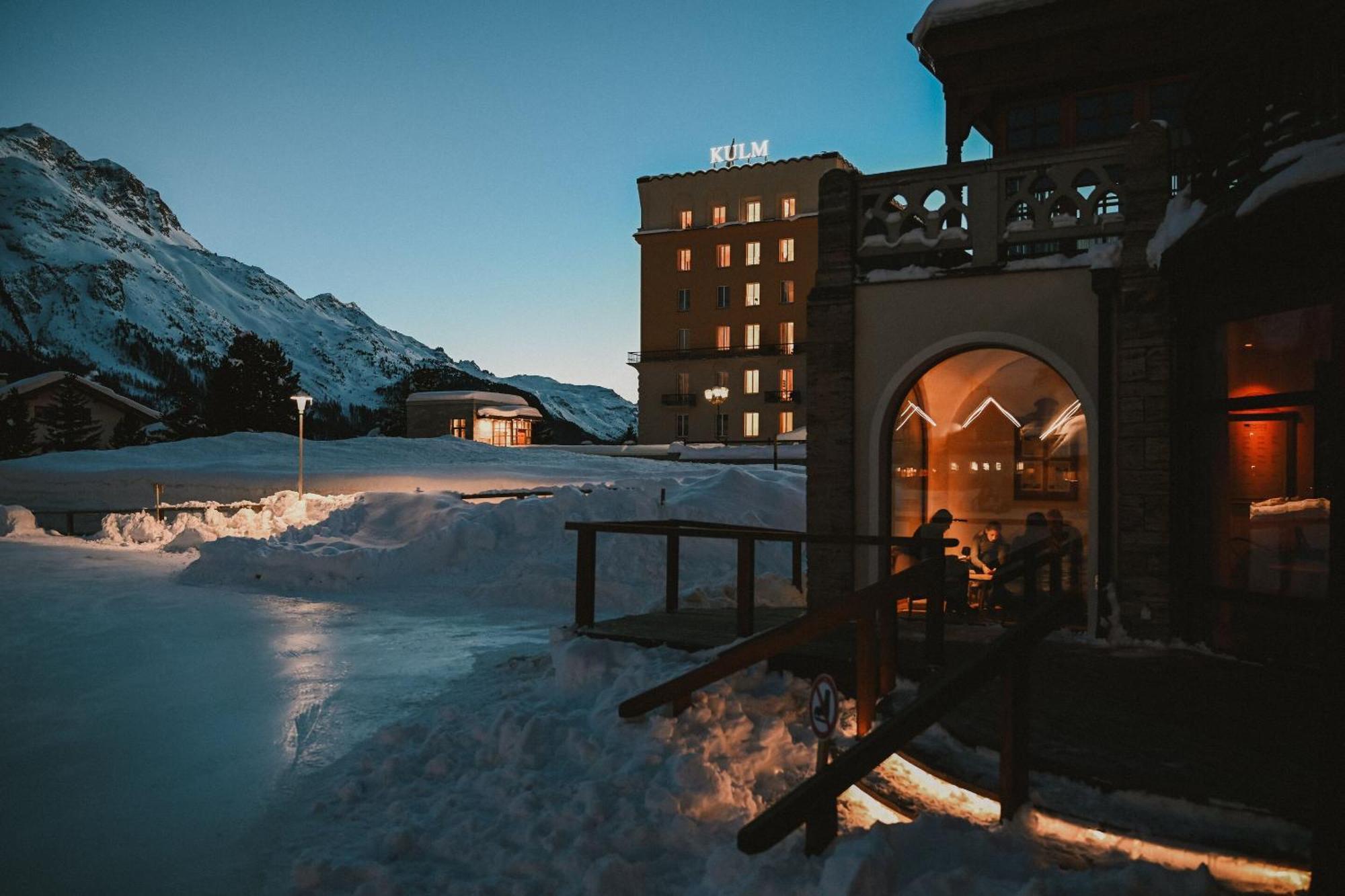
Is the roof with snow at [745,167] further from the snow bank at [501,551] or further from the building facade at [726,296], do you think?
the snow bank at [501,551]

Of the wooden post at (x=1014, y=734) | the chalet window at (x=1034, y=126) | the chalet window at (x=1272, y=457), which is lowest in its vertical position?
the wooden post at (x=1014, y=734)

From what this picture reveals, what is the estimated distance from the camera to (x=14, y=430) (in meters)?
53.3

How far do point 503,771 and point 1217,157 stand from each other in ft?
23.6

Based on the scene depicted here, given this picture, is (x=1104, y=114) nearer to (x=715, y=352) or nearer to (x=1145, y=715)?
(x=1145, y=715)

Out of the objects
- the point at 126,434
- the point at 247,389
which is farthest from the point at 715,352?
the point at 126,434

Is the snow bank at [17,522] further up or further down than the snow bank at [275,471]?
further down

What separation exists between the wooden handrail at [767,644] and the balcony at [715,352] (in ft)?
174

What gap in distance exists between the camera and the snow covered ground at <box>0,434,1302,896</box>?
187 inches

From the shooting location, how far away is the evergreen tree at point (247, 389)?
59.9 metres

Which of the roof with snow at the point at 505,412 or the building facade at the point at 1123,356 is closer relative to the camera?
the building facade at the point at 1123,356

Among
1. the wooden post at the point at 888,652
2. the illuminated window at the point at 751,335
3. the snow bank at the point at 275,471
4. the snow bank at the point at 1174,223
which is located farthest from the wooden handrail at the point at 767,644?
the illuminated window at the point at 751,335

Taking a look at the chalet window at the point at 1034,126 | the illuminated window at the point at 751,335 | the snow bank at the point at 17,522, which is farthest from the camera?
the illuminated window at the point at 751,335

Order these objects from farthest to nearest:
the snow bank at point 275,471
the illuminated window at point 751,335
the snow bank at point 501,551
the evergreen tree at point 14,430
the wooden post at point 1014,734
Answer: the illuminated window at point 751,335 → the evergreen tree at point 14,430 → the snow bank at point 275,471 → the snow bank at point 501,551 → the wooden post at point 1014,734

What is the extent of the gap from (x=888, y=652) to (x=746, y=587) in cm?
166
